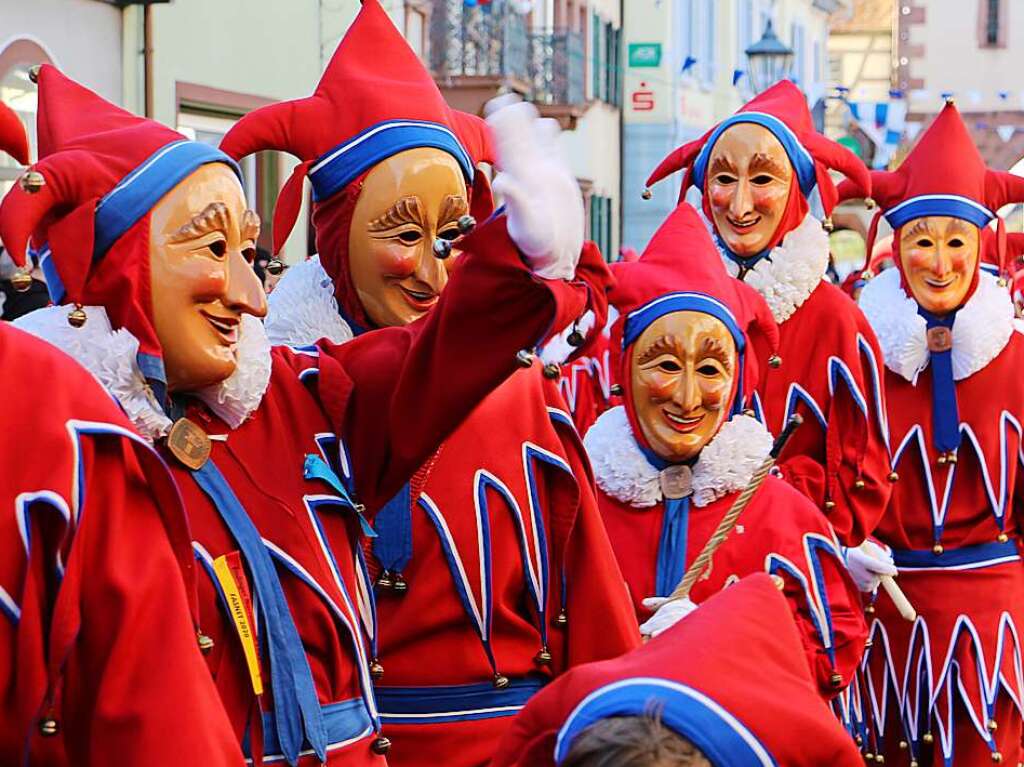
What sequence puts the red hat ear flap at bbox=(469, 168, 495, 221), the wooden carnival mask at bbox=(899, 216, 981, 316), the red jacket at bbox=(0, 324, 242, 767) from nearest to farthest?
the red jacket at bbox=(0, 324, 242, 767)
the red hat ear flap at bbox=(469, 168, 495, 221)
the wooden carnival mask at bbox=(899, 216, 981, 316)

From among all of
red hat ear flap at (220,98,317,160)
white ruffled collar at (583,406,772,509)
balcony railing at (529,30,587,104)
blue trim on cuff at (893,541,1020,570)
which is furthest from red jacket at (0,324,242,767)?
balcony railing at (529,30,587,104)

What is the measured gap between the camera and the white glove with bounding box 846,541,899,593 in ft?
22.2

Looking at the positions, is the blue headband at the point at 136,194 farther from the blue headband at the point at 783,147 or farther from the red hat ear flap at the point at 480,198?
the blue headband at the point at 783,147

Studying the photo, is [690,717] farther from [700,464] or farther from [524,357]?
[700,464]

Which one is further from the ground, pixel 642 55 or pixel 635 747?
pixel 642 55

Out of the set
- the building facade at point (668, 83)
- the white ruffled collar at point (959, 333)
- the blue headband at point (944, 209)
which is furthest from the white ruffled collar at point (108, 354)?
the building facade at point (668, 83)

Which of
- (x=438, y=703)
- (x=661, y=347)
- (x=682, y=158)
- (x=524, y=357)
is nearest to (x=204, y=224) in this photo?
(x=524, y=357)

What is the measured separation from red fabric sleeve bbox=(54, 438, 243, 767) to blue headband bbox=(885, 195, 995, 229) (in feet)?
16.9

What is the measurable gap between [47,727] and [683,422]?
279 cm

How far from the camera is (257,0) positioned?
48.4 ft

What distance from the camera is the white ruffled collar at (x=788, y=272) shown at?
709 centimetres

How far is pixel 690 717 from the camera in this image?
2713 millimetres

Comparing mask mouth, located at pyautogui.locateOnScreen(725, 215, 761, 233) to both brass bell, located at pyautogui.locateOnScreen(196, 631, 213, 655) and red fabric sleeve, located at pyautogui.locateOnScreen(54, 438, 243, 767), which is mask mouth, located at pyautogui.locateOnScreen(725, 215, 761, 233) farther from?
red fabric sleeve, located at pyautogui.locateOnScreen(54, 438, 243, 767)

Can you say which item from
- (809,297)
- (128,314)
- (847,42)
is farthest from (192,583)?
(847,42)
